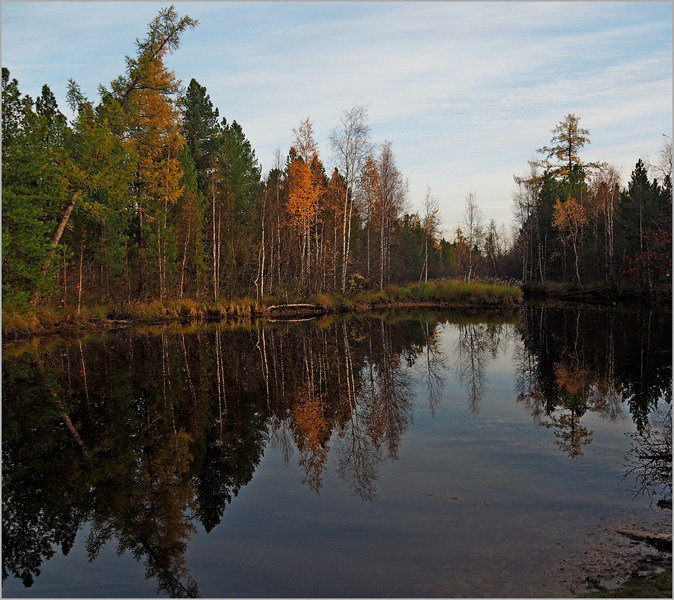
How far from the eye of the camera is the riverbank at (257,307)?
75.8 feet

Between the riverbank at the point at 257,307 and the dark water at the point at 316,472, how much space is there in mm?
7786

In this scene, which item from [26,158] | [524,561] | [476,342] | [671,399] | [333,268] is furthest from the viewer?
[333,268]

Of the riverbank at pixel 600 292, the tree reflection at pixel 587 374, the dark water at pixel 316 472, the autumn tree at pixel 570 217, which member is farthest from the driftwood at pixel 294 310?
the autumn tree at pixel 570 217

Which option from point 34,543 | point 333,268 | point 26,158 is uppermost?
point 26,158

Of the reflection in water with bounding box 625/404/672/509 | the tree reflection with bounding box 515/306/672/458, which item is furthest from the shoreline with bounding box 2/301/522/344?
the reflection in water with bounding box 625/404/672/509

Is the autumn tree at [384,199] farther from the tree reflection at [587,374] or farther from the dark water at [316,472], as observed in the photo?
the dark water at [316,472]

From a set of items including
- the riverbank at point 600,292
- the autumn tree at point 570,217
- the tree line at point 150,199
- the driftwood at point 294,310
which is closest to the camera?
the tree line at point 150,199

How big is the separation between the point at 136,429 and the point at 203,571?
483 centimetres

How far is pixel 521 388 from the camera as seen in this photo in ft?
40.9

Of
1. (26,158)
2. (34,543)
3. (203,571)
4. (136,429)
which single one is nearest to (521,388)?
(136,429)

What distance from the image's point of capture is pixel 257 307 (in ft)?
103

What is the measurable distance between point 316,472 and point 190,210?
86.3ft

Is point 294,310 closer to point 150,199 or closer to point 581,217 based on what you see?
point 150,199

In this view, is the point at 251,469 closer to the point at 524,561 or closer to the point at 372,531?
the point at 372,531
